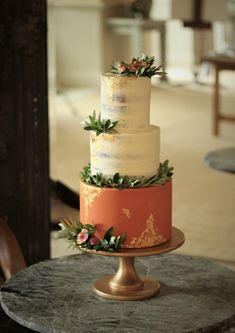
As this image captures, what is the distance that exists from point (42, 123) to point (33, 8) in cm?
44

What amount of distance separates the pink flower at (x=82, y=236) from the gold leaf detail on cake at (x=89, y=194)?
42mm

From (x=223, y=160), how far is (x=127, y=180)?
81.2 inches

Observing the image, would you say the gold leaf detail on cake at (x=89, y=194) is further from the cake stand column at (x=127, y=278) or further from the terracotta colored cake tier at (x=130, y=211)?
the cake stand column at (x=127, y=278)

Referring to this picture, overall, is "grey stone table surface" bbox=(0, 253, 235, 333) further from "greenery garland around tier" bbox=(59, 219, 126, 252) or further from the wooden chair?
the wooden chair

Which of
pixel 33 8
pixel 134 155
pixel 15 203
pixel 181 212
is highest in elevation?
pixel 33 8

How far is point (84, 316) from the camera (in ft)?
6.01

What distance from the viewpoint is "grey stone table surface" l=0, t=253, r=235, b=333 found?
1787mm

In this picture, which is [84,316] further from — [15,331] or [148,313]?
[15,331]

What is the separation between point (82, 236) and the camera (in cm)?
188

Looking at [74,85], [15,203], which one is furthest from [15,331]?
[74,85]

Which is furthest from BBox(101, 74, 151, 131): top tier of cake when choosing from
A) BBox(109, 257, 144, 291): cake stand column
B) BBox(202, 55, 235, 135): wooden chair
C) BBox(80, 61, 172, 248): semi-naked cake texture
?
BBox(202, 55, 235, 135): wooden chair

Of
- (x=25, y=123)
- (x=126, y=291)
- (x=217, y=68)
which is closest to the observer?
(x=126, y=291)

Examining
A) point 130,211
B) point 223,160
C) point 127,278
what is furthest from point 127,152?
point 223,160

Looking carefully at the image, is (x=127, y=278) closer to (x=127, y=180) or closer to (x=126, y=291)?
(x=126, y=291)
